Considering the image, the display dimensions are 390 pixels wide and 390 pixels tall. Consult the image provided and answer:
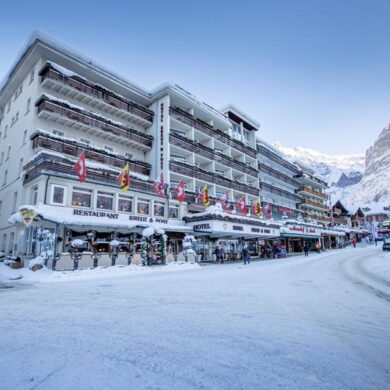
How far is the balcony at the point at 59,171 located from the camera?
877 inches

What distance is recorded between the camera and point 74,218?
20734 millimetres

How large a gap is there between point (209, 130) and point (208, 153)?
4185 millimetres

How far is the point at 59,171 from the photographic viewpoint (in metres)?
22.9

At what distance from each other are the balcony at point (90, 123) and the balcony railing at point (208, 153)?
3435 mm

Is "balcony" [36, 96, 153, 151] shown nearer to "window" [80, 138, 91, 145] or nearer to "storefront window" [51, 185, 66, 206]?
"window" [80, 138, 91, 145]

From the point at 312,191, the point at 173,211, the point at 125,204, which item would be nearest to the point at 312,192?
the point at 312,191

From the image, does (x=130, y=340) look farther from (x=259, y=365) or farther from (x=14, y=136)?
(x=14, y=136)

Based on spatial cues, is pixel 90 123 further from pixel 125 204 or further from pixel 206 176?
pixel 206 176

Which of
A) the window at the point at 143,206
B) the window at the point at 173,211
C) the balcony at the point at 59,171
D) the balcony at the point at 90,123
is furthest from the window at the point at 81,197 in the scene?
the window at the point at 173,211

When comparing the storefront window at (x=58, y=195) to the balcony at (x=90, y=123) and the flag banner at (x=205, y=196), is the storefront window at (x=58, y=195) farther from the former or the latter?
the flag banner at (x=205, y=196)

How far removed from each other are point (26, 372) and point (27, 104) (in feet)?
103

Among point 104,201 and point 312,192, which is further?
point 312,192

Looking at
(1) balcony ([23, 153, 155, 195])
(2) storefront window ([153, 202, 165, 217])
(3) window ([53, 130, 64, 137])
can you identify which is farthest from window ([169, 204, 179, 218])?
Result: (3) window ([53, 130, 64, 137])

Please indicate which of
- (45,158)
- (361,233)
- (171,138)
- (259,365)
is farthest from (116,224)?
(361,233)
